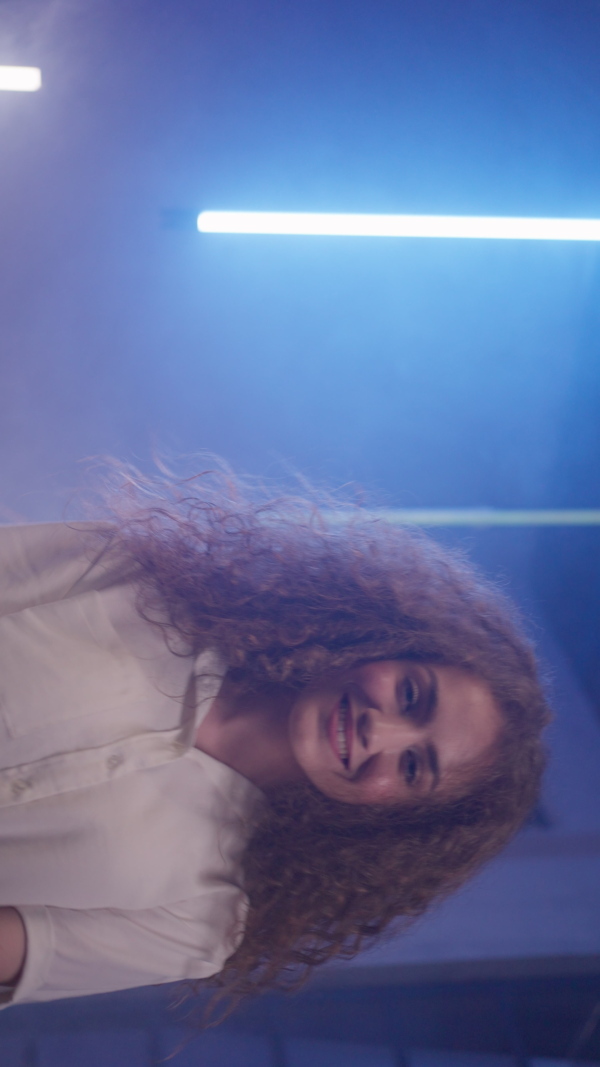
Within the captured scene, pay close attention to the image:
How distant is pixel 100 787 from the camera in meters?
0.81

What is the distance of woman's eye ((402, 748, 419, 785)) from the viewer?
3.00ft

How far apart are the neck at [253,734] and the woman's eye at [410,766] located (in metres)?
0.14

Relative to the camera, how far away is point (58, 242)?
4.99 feet

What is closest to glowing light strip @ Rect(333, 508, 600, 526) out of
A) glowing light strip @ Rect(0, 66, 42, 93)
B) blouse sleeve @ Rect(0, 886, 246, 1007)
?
blouse sleeve @ Rect(0, 886, 246, 1007)

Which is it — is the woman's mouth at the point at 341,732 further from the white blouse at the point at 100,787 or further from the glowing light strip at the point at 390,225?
the glowing light strip at the point at 390,225

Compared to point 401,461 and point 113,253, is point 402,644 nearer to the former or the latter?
point 401,461

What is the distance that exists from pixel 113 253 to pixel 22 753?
1.13 metres

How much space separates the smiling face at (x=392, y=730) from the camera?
2.90ft

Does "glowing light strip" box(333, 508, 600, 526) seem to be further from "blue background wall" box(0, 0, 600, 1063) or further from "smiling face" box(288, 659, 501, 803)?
"smiling face" box(288, 659, 501, 803)

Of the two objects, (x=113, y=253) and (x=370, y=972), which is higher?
(x=113, y=253)

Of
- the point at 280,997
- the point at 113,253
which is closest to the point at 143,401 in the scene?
the point at 113,253

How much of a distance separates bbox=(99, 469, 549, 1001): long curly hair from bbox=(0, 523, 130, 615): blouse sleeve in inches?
1.6

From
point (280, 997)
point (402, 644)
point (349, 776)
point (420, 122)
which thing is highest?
point (420, 122)

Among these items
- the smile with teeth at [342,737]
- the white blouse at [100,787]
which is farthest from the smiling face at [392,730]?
the white blouse at [100,787]
